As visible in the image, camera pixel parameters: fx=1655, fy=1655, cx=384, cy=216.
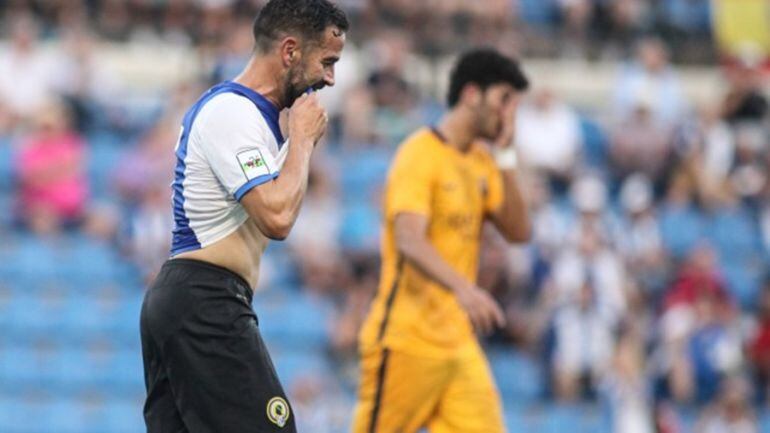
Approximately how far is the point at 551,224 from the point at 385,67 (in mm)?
2522

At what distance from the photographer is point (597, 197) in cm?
1603

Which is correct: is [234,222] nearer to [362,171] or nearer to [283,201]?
[283,201]

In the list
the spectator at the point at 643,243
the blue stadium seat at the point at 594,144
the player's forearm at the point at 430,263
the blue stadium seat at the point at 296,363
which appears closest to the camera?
the player's forearm at the point at 430,263

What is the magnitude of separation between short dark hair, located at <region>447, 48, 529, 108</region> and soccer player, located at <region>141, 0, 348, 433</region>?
2.38m

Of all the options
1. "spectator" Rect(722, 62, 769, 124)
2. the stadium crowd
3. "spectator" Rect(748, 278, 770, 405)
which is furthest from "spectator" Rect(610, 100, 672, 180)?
"spectator" Rect(748, 278, 770, 405)

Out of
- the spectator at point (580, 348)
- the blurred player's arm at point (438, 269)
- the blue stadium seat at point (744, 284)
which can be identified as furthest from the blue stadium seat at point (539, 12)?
the blurred player's arm at point (438, 269)

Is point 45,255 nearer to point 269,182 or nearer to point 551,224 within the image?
point 551,224

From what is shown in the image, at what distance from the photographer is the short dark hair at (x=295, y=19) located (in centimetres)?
638

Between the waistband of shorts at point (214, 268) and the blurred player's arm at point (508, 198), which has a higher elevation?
the blurred player's arm at point (508, 198)

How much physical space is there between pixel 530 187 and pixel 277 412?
9.69 meters

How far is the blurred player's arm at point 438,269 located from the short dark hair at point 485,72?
0.81 m

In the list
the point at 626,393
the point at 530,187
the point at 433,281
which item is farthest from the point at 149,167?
the point at 433,281

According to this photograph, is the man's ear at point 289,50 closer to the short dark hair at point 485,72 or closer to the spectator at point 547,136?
the short dark hair at point 485,72

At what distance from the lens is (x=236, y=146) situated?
6.14 metres
